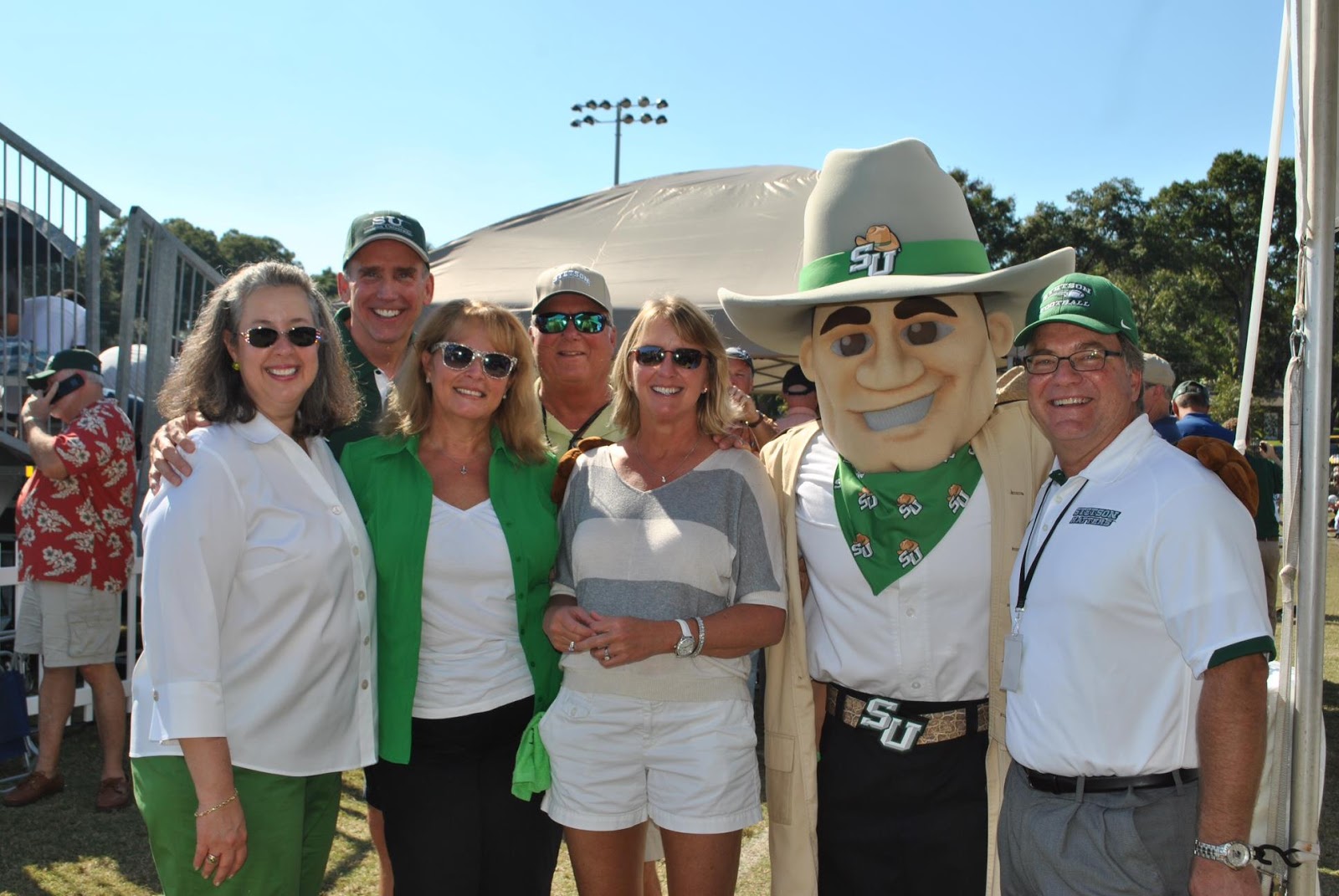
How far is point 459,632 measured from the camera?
261 centimetres

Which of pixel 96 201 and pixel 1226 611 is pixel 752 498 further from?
Answer: pixel 96 201

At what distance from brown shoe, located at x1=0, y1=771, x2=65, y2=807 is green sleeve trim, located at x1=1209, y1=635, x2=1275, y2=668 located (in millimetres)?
5237

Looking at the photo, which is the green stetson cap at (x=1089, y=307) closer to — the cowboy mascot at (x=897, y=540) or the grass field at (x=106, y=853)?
the cowboy mascot at (x=897, y=540)

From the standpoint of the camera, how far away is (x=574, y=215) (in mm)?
9523

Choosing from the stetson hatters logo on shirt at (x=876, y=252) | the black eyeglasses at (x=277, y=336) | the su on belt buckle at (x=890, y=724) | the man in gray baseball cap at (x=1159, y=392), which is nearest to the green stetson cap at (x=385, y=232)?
the black eyeglasses at (x=277, y=336)

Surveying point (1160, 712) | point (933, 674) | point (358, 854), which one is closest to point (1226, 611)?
point (1160, 712)

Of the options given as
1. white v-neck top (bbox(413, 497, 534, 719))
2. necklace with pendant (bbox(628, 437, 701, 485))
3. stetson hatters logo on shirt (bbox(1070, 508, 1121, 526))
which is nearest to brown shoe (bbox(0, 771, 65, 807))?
white v-neck top (bbox(413, 497, 534, 719))

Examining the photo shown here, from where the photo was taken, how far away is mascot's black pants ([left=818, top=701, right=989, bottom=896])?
2518 mm

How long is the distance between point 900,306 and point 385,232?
1.90 metres

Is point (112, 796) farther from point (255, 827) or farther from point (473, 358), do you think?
point (473, 358)

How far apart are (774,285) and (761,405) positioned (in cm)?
1459

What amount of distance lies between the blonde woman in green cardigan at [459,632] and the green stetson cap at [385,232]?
897mm

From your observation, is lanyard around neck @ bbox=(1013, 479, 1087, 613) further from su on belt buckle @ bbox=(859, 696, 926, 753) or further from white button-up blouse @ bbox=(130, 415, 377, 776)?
white button-up blouse @ bbox=(130, 415, 377, 776)

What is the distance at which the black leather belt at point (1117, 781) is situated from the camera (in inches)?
79.0
